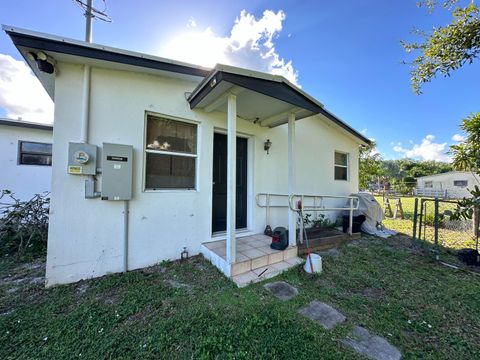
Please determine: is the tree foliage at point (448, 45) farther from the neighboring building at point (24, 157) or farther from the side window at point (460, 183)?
the side window at point (460, 183)

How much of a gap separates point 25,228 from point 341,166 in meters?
8.79

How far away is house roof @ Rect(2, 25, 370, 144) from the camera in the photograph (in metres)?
2.43

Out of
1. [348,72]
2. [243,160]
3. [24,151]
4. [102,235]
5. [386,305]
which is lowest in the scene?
[386,305]

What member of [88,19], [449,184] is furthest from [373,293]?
[449,184]

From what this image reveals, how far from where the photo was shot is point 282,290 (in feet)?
8.56

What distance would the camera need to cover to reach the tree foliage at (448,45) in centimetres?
308

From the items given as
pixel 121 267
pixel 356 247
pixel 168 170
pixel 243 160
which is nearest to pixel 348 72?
pixel 243 160

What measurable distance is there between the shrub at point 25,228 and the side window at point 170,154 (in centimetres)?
264

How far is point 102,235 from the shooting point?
287 cm

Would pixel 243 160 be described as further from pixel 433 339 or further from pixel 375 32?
pixel 375 32

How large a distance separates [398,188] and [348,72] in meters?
28.9

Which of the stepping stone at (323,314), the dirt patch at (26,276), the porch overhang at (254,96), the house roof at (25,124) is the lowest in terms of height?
the stepping stone at (323,314)

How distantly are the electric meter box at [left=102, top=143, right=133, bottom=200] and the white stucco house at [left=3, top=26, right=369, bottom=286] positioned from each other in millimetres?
Result: 13

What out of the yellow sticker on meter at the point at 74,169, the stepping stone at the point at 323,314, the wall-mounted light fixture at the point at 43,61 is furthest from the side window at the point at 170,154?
the stepping stone at the point at 323,314
